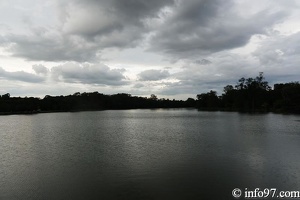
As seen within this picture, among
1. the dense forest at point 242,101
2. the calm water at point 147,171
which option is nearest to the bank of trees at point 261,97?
the dense forest at point 242,101

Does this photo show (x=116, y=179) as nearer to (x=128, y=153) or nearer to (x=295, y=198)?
(x=128, y=153)

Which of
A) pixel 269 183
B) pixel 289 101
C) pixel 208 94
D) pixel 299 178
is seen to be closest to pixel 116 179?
pixel 269 183

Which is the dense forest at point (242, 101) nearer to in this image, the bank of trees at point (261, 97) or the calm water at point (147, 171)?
the bank of trees at point (261, 97)

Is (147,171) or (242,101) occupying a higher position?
(242,101)

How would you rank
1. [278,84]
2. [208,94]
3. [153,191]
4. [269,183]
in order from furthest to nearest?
[208,94] → [278,84] → [269,183] → [153,191]

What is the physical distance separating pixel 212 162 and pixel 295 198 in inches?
300

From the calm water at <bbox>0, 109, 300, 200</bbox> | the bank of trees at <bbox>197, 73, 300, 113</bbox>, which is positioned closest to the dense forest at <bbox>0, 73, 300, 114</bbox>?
the bank of trees at <bbox>197, 73, 300, 113</bbox>

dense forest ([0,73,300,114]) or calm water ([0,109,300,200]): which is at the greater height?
dense forest ([0,73,300,114])

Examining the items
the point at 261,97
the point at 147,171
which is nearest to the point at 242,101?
the point at 261,97

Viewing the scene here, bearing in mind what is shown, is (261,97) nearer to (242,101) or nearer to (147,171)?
(242,101)

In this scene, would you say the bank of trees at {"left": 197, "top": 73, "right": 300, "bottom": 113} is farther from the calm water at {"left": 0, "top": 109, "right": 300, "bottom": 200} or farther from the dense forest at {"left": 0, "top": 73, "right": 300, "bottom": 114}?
the calm water at {"left": 0, "top": 109, "right": 300, "bottom": 200}

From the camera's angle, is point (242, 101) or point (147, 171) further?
point (242, 101)

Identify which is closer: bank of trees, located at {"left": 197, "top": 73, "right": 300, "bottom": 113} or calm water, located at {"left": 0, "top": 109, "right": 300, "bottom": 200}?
calm water, located at {"left": 0, "top": 109, "right": 300, "bottom": 200}

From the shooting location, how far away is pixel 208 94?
176375 mm
